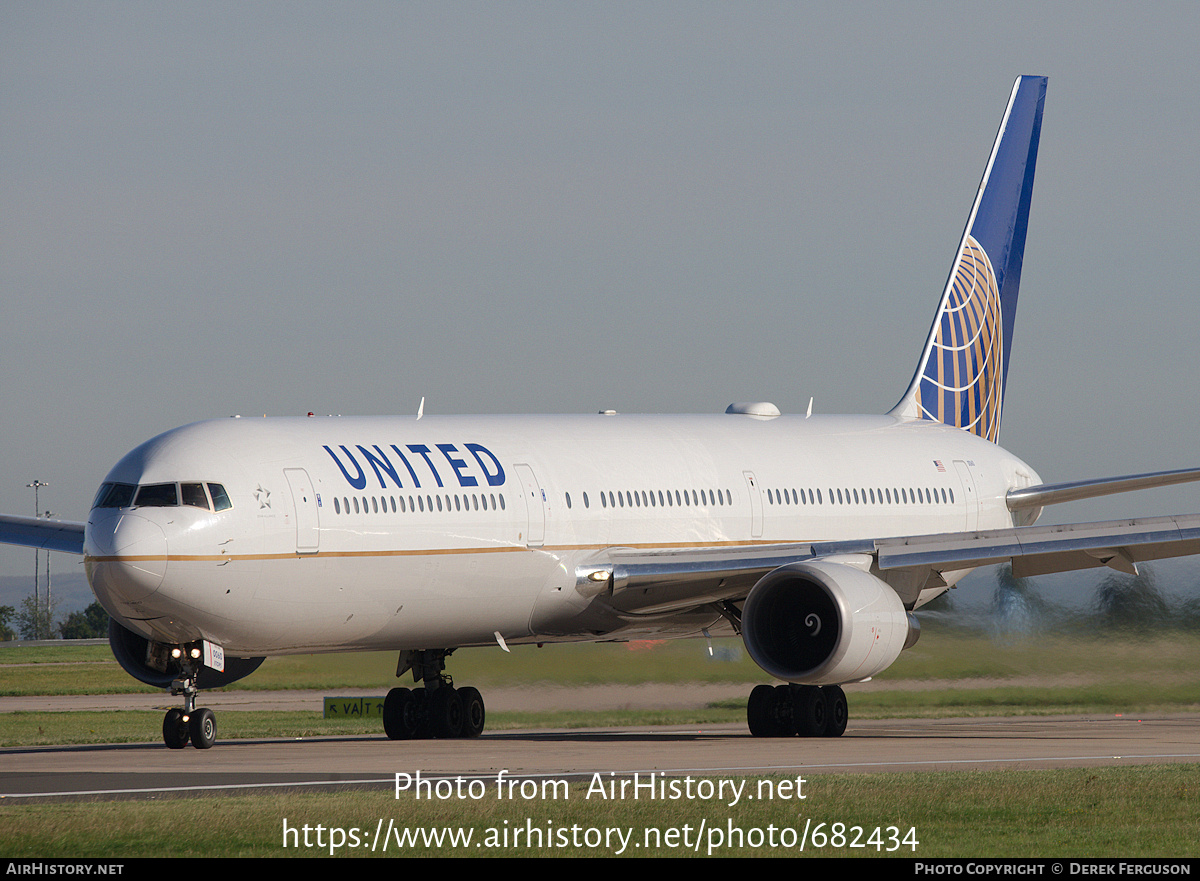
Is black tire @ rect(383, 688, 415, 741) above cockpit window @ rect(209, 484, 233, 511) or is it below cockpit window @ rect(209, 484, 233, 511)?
below

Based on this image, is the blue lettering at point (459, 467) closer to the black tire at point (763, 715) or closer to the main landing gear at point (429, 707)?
the main landing gear at point (429, 707)

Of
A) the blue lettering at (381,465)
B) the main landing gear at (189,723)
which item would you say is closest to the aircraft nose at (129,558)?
the main landing gear at (189,723)

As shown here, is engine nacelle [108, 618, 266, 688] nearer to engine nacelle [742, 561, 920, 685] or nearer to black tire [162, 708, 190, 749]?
black tire [162, 708, 190, 749]

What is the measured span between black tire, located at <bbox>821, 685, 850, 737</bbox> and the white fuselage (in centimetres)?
228

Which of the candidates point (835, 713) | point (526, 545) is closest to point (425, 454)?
point (526, 545)

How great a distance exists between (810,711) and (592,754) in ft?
15.9

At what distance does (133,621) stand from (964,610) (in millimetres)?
13988

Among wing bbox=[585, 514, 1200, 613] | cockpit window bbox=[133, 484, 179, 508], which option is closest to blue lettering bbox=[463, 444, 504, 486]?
wing bbox=[585, 514, 1200, 613]

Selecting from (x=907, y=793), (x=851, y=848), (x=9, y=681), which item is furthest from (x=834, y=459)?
(x=9, y=681)

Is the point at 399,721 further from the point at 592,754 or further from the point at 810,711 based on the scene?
the point at 810,711

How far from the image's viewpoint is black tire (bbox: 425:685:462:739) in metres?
25.7

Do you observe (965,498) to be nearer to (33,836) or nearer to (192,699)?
(192,699)
